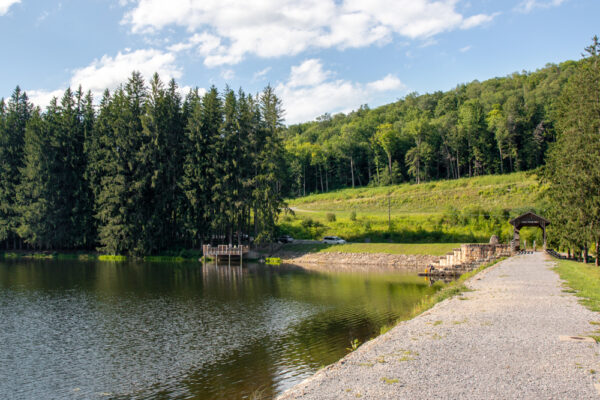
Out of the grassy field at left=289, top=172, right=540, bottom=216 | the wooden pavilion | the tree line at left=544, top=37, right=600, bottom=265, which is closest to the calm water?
the tree line at left=544, top=37, right=600, bottom=265

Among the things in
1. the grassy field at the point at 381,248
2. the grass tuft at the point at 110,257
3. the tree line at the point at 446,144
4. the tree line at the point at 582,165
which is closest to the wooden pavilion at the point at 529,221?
the tree line at the point at 582,165

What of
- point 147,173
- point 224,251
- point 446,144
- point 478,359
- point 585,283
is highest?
point 446,144

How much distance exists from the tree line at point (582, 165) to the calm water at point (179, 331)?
12.3 m

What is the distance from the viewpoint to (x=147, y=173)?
188 feet

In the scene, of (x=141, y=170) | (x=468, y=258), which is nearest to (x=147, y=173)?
(x=141, y=170)

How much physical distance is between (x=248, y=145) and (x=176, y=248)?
17702mm

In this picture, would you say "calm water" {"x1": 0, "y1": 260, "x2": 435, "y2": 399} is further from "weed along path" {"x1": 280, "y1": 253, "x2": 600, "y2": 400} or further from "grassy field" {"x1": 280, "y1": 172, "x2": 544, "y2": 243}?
"grassy field" {"x1": 280, "y1": 172, "x2": 544, "y2": 243}

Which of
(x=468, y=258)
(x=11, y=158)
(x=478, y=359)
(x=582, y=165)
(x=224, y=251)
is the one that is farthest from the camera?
(x=11, y=158)

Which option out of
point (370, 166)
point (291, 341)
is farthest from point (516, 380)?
point (370, 166)

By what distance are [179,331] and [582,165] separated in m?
29.9

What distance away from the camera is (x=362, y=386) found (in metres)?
9.02

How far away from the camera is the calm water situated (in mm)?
13055

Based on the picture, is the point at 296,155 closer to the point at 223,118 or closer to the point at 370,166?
the point at 370,166

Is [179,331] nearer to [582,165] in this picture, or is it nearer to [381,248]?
[582,165]
